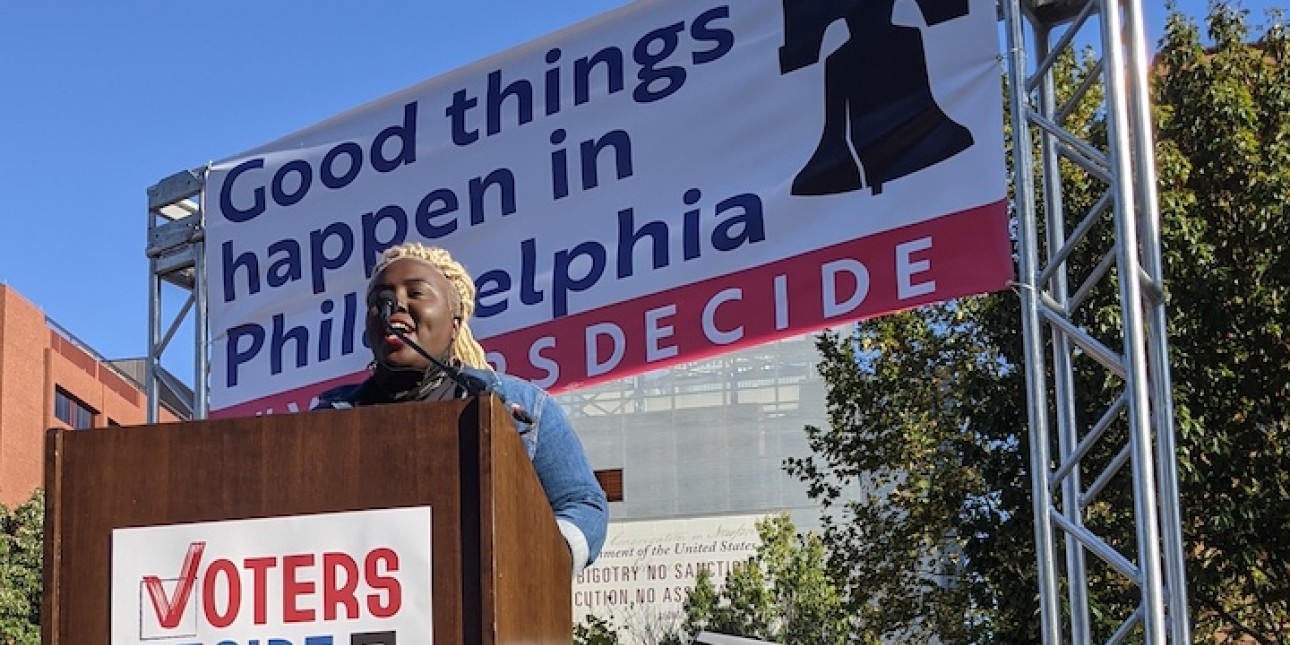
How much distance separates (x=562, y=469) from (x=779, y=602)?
122ft

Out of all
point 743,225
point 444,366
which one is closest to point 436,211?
point 743,225

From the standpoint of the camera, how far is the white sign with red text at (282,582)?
1926 millimetres

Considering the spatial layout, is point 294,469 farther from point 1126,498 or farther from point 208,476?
point 1126,498

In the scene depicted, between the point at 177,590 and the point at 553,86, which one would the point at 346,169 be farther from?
the point at 177,590

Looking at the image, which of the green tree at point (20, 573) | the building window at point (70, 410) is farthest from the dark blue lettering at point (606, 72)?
the building window at point (70, 410)

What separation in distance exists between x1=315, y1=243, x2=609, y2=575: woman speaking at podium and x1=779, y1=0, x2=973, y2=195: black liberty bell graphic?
347 centimetres

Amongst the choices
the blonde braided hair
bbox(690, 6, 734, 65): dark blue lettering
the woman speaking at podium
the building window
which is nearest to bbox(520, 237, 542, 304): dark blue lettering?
bbox(690, 6, 734, 65): dark blue lettering

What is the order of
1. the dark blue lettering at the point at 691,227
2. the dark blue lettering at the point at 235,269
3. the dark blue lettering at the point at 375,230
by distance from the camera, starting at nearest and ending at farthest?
the dark blue lettering at the point at 691,227, the dark blue lettering at the point at 375,230, the dark blue lettering at the point at 235,269

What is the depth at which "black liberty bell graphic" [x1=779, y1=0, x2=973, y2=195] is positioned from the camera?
5938 mm

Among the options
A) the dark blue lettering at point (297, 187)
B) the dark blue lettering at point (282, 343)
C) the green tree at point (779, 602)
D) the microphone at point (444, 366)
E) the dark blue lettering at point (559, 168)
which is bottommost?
the green tree at point (779, 602)

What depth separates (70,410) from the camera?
4525 cm

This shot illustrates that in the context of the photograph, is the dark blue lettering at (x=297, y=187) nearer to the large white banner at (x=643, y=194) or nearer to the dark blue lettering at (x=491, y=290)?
the large white banner at (x=643, y=194)

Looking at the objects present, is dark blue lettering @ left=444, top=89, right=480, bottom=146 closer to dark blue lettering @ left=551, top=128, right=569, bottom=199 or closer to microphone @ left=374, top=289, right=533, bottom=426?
dark blue lettering @ left=551, top=128, right=569, bottom=199

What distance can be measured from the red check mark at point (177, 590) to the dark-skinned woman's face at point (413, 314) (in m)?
0.63
